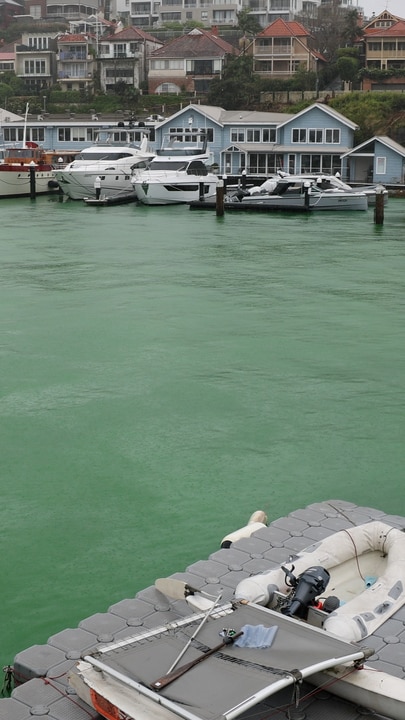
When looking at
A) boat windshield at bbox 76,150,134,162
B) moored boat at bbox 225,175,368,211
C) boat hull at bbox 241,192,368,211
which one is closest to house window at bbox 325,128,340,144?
boat windshield at bbox 76,150,134,162

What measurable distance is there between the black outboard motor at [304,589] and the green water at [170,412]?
1630 millimetres

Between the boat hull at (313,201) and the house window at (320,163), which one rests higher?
the house window at (320,163)

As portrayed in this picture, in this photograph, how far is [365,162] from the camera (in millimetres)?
55844

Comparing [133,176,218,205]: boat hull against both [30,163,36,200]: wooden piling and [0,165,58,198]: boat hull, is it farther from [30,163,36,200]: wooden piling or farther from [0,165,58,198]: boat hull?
[0,165,58,198]: boat hull

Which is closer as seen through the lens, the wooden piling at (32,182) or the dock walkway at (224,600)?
the dock walkway at (224,600)

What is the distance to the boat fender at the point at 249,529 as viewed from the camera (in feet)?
25.2

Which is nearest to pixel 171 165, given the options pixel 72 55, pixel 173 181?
pixel 173 181

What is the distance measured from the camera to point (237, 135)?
5941 cm

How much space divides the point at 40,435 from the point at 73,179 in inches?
1373

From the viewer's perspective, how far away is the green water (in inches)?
320

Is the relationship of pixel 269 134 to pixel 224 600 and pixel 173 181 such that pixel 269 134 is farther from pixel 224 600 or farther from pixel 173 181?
pixel 224 600

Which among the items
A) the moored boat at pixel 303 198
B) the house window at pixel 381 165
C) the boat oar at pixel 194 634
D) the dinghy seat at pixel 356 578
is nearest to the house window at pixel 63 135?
the house window at pixel 381 165

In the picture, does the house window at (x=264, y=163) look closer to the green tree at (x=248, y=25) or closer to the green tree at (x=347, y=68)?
the green tree at (x=347, y=68)

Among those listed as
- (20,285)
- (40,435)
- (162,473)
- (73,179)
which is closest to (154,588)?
(162,473)
